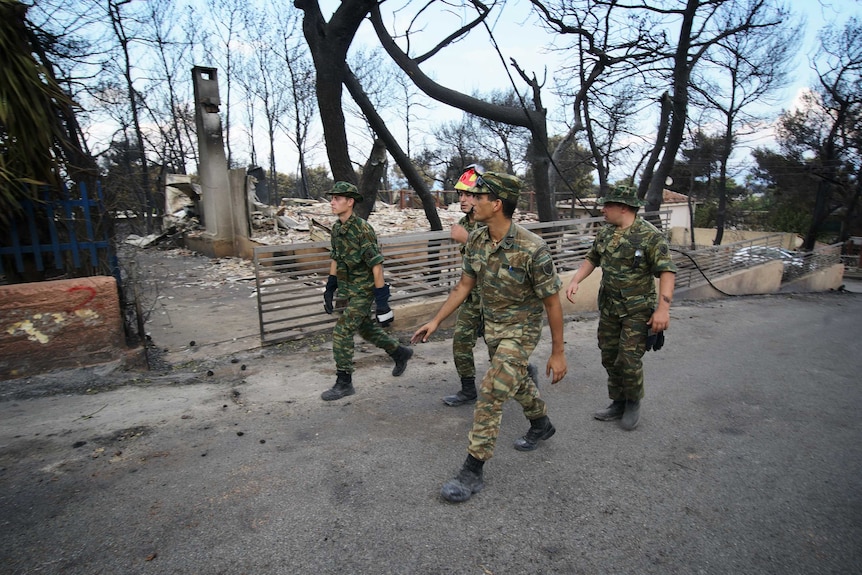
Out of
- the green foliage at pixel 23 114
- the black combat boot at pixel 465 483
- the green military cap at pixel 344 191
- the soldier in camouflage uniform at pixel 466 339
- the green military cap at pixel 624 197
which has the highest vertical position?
Result: the green foliage at pixel 23 114

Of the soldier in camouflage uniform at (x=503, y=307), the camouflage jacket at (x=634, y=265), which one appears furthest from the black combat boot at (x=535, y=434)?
the camouflage jacket at (x=634, y=265)

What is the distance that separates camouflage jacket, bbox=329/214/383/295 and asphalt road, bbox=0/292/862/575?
92 cm

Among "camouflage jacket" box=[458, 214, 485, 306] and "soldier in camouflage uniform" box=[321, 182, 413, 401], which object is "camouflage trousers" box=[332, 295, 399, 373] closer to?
"soldier in camouflage uniform" box=[321, 182, 413, 401]

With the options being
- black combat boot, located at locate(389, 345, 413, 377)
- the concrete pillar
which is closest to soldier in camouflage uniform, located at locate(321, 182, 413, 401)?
black combat boot, located at locate(389, 345, 413, 377)

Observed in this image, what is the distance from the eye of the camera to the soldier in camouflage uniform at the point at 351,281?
4367 mm

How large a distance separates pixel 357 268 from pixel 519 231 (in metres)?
1.77

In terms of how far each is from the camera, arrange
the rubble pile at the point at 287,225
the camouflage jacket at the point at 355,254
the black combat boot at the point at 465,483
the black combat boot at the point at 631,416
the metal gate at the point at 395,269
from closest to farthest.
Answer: the black combat boot at the point at 465,483
the black combat boot at the point at 631,416
the camouflage jacket at the point at 355,254
the metal gate at the point at 395,269
the rubble pile at the point at 287,225

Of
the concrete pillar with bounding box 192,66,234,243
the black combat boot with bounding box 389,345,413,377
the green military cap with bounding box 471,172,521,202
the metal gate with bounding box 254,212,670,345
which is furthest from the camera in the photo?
the concrete pillar with bounding box 192,66,234,243

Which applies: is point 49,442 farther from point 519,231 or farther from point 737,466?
point 737,466

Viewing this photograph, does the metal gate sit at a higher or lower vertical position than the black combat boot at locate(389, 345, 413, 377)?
higher

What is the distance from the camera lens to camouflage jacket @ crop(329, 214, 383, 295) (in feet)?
14.5

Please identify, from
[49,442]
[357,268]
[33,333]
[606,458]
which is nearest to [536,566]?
[606,458]

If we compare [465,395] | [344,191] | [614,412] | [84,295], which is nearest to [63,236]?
[84,295]

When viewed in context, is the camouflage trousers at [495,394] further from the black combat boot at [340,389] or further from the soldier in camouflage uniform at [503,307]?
the black combat boot at [340,389]
